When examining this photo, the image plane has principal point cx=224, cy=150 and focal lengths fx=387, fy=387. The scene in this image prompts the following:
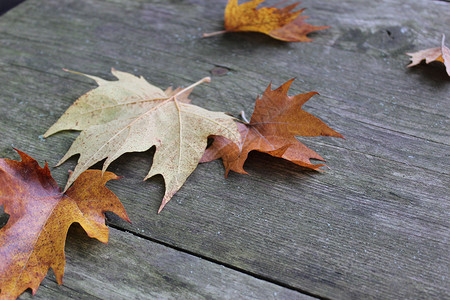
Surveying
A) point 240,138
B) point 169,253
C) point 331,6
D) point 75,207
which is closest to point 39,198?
point 75,207

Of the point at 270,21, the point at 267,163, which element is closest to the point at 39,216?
the point at 267,163

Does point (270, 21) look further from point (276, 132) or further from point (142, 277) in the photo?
point (142, 277)

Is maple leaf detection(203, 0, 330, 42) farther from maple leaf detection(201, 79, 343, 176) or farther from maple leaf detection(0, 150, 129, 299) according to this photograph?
maple leaf detection(0, 150, 129, 299)

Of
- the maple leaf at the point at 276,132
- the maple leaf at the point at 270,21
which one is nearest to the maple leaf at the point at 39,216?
the maple leaf at the point at 276,132

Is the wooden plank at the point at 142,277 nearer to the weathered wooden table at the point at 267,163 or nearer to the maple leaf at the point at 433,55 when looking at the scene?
the weathered wooden table at the point at 267,163

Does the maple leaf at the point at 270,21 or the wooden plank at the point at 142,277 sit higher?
the maple leaf at the point at 270,21

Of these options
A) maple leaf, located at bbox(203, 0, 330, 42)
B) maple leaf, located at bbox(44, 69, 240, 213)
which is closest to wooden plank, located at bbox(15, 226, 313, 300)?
maple leaf, located at bbox(44, 69, 240, 213)
